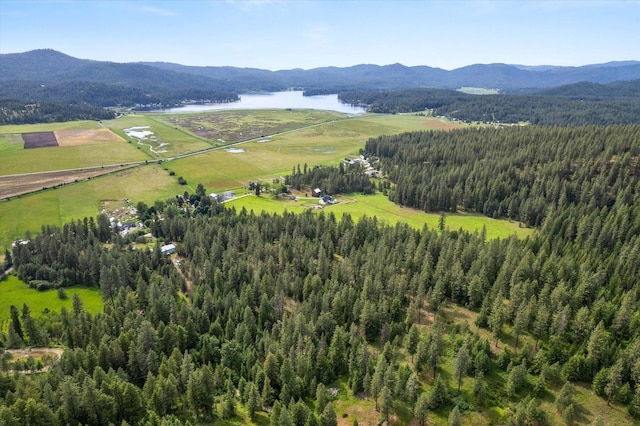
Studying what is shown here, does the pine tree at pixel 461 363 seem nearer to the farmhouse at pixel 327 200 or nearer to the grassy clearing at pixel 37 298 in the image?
the grassy clearing at pixel 37 298

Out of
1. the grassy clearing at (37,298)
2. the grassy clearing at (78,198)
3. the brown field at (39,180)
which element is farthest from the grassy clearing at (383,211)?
the brown field at (39,180)

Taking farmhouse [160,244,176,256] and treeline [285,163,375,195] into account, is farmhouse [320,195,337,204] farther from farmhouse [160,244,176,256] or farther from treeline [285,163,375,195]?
farmhouse [160,244,176,256]

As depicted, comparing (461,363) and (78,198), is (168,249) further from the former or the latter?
(461,363)

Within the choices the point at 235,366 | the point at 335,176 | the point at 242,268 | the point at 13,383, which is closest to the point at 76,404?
the point at 13,383

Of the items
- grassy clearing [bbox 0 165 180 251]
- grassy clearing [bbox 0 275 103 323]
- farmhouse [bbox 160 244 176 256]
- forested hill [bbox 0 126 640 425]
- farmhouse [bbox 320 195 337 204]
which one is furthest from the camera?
farmhouse [bbox 320 195 337 204]

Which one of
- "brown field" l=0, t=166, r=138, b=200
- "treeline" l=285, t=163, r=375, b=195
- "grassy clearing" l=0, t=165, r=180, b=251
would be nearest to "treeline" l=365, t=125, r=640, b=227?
"treeline" l=285, t=163, r=375, b=195

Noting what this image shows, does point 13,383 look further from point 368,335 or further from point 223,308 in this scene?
point 368,335
